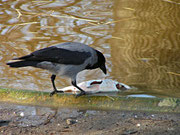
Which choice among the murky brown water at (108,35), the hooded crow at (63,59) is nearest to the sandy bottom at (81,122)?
the hooded crow at (63,59)

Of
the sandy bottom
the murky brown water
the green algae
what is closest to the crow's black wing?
the green algae

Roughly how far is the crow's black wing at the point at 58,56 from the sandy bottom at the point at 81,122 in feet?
1.82

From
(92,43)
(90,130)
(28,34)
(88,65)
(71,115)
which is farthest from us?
(28,34)

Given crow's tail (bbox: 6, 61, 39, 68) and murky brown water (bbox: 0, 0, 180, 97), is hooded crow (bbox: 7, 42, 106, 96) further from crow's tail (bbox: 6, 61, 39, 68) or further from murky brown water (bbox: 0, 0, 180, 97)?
murky brown water (bbox: 0, 0, 180, 97)

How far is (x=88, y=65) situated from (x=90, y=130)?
4.54ft

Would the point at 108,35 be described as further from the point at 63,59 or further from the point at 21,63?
the point at 21,63

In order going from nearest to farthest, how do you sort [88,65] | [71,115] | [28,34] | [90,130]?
[90,130] → [71,115] → [88,65] → [28,34]

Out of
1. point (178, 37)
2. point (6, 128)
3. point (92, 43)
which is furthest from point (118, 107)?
point (178, 37)

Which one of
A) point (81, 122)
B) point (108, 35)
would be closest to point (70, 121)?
point (81, 122)

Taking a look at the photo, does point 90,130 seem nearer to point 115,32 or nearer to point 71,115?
point 71,115

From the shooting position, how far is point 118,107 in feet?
13.1

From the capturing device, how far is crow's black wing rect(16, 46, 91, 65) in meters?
4.08

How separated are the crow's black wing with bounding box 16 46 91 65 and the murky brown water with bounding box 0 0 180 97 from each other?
76 cm

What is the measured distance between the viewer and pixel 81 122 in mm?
3625
